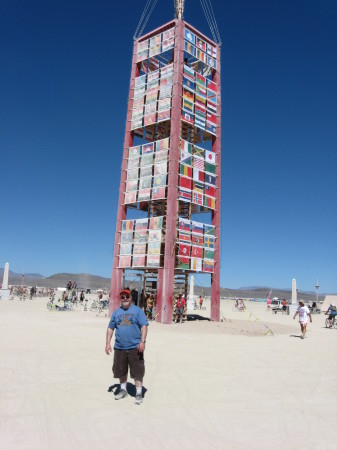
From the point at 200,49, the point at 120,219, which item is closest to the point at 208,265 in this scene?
the point at 120,219

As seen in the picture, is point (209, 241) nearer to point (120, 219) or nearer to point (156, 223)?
point (156, 223)

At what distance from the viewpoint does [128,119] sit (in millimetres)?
30031

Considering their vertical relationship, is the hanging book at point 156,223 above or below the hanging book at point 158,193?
below

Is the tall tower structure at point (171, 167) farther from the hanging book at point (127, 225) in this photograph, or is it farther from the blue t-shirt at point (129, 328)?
the blue t-shirt at point (129, 328)

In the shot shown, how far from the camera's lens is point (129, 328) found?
6.54 meters

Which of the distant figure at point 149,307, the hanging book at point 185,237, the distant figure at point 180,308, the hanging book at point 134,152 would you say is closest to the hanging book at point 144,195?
the hanging book at point 134,152

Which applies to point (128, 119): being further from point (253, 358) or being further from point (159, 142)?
point (253, 358)

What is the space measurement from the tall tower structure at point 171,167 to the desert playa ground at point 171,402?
46.7ft

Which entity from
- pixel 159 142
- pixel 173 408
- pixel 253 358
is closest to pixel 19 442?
pixel 173 408

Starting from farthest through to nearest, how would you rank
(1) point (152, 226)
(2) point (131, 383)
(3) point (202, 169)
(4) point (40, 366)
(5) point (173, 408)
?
(3) point (202, 169)
(1) point (152, 226)
(4) point (40, 366)
(2) point (131, 383)
(5) point (173, 408)

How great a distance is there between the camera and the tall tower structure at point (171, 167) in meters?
25.5

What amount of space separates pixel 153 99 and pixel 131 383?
24.9 metres

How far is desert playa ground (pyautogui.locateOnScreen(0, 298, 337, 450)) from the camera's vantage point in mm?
4727

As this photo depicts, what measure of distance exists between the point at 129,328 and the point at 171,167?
2014 centimetres
